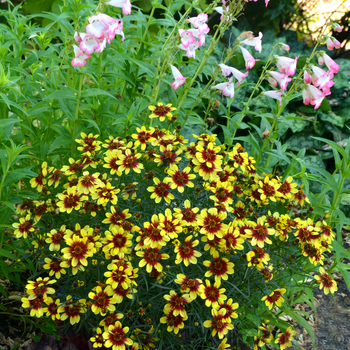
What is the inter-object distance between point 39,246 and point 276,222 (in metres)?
1.04

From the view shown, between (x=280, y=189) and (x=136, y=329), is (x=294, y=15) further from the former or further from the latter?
(x=136, y=329)

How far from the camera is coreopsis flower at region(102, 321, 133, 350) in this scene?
1439 mm

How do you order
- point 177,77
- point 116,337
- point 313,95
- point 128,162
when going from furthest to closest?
1. point 313,95
2. point 177,77
3. point 128,162
4. point 116,337

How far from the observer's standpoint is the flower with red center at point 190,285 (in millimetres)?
1457

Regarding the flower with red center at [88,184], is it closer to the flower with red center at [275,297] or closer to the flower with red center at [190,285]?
the flower with red center at [190,285]

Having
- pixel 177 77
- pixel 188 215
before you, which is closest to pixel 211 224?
pixel 188 215

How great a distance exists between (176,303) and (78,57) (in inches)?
45.9

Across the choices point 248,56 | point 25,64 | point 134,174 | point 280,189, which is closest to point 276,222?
point 280,189

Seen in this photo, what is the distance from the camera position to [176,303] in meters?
1.47

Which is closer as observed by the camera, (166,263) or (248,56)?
(166,263)

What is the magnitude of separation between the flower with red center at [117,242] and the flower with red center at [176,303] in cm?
24

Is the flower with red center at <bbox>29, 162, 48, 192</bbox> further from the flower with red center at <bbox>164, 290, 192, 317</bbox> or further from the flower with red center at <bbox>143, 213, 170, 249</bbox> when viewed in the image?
the flower with red center at <bbox>164, 290, 192, 317</bbox>

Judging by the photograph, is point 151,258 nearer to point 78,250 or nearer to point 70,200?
point 78,250

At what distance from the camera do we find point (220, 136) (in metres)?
4.08
